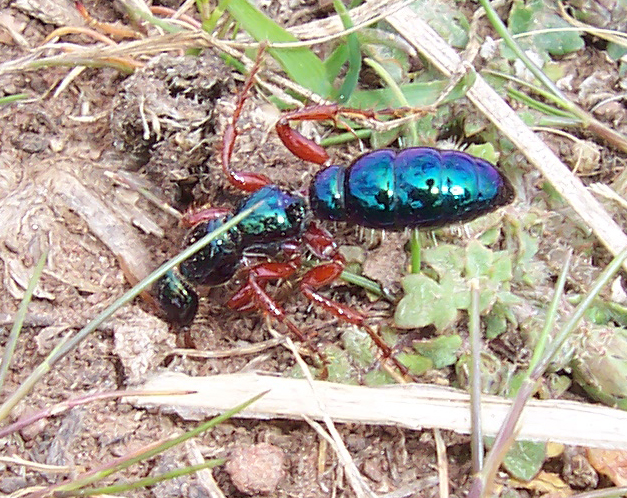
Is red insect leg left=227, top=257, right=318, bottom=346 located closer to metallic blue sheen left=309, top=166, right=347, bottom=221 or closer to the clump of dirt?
metallic blue sheen left=309, top=166, right=347, bottom=221

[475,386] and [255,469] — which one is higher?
[475,386]

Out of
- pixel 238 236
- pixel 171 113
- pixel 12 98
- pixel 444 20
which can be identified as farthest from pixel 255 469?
pixel 444 20

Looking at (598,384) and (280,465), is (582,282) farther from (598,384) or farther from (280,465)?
(280,465)

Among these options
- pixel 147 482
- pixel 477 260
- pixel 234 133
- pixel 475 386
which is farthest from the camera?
pixel 234 133

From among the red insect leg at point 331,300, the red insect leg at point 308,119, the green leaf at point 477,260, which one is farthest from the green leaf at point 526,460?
the red insect leg at point 308,119

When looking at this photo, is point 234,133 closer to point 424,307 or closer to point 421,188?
point 421,188

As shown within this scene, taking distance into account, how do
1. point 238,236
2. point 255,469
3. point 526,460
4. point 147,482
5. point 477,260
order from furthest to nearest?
point 238,236 → point 477,260 → point 526,460 → point 255,469 → point 147,482

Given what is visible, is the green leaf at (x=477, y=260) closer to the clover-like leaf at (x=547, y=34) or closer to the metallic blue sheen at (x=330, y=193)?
the metallic blue sheen at (x=330, y=193)
